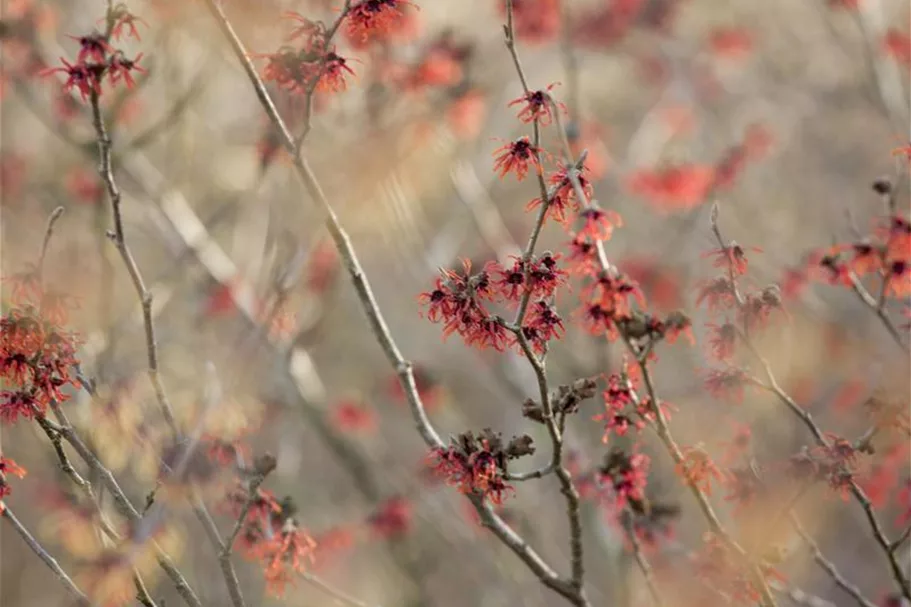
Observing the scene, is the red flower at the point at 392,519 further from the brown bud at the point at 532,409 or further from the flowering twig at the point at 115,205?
the brown bud at the point at 532,409

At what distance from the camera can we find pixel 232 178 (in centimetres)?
768

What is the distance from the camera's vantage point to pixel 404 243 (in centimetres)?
583

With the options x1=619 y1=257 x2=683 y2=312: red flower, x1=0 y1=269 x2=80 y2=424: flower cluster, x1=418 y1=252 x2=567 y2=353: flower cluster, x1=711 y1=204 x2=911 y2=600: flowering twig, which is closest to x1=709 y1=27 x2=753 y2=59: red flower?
x1=619 y1=257 x2=683 y2=312: red flower

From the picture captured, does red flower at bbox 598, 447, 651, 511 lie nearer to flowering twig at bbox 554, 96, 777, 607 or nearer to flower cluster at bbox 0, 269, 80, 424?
flowering twig at bbox 554, 96, 777, 607

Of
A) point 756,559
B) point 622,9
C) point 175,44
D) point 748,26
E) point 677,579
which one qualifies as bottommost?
point 756,559

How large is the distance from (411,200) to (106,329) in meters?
2.97

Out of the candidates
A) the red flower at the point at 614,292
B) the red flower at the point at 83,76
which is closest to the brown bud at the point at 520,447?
the red flower at the point at 614,292

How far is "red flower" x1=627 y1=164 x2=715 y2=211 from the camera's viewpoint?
21.3 ft

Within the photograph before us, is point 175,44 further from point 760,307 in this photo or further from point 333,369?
point 333,369

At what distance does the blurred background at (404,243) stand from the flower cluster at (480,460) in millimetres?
683

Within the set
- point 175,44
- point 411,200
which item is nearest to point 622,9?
point 411,200

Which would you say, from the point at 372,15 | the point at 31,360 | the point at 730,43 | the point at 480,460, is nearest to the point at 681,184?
the point at 730,43

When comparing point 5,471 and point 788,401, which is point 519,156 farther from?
point 5,471

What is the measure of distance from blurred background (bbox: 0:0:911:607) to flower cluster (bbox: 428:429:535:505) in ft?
2.24
